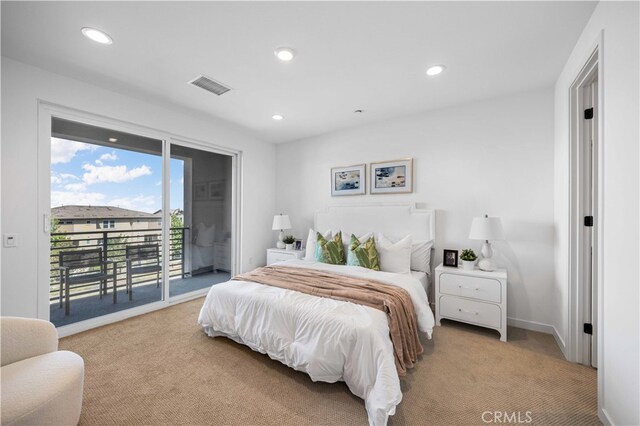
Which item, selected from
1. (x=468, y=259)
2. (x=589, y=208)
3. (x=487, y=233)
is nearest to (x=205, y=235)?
(x=468, y=259)

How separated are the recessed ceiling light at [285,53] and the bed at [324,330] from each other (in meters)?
2.04

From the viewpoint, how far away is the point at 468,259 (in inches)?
112

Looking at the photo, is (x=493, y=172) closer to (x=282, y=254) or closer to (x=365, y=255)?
(x=365, y=255)

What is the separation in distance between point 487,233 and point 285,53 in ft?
8.52

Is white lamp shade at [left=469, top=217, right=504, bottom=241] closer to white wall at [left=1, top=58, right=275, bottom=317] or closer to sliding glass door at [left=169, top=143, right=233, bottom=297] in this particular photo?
sliding glass door at [left=169, top=143, right=233, bottom=297]

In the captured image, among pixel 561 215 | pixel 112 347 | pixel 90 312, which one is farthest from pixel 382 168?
pixel 90 312

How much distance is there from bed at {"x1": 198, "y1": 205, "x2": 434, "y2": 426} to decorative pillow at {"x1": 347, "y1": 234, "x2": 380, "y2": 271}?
5.6 inches

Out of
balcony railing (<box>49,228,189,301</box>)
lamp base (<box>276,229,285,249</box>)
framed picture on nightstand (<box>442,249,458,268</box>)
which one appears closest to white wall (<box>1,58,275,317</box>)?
balcony railing (<box>49,228,189,301</box>)

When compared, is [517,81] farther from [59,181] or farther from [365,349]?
[59,181]

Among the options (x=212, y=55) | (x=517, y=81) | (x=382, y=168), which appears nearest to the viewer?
(x=212, y=55)

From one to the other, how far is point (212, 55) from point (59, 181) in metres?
2.10

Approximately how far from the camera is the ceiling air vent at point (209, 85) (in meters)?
2.63

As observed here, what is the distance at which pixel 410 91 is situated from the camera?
287 centimetres

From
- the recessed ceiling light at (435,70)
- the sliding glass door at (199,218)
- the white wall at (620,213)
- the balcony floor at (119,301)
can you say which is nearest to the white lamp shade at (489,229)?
the white wall at (620,213)
